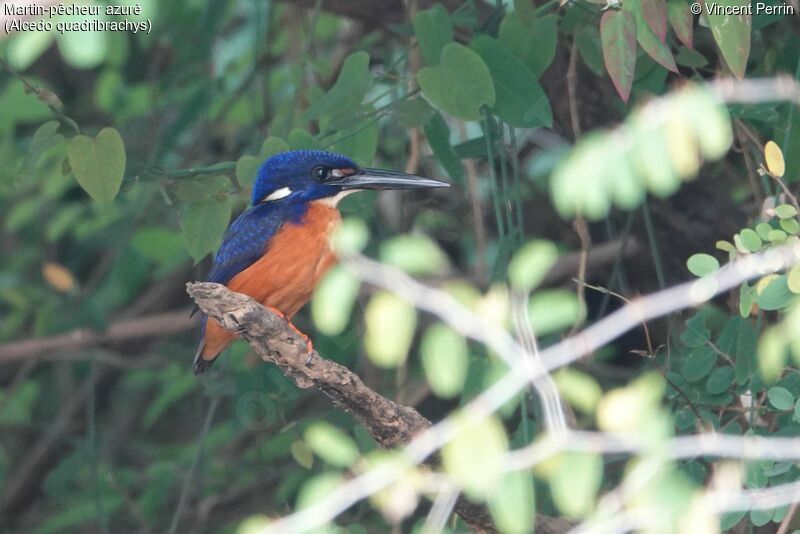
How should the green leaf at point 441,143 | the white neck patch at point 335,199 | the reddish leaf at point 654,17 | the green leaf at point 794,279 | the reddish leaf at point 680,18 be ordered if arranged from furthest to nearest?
1. the white neck patch at point 335,199
2. the green leaf at point 441,143
3. the reddish leaf at point 680,18
4. the reddish leaf at point 654,17
5. the green leaf at point 794,279

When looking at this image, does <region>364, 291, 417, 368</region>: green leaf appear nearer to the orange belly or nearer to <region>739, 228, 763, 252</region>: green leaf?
<region>739, 228, 763, 252</region>: green leaf

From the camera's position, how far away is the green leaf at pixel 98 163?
2797 millimetres

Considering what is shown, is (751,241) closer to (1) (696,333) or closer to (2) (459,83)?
(1) (696,333)

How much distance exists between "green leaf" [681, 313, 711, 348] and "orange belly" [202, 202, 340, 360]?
1012 mm

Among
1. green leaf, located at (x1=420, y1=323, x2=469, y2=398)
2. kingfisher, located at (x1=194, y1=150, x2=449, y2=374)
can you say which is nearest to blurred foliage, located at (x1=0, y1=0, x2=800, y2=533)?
green leaf, located at (x1=420, y1=323, x2=469, y2=398)

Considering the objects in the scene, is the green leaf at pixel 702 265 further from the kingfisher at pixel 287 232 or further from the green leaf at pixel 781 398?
the kingfisher at pixel 287 232

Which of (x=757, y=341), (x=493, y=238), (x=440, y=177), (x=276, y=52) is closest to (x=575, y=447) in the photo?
(x=757, y=341)

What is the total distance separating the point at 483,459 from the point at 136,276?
3.92m

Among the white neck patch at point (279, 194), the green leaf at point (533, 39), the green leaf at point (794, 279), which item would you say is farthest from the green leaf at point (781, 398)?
the white neck patch at point (279, 194)

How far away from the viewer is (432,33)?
9.66ft

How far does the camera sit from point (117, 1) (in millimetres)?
1723

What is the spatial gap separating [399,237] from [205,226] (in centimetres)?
96

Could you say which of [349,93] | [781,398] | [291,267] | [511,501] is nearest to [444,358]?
[511,501]

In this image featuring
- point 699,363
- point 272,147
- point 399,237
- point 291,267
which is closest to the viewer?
point 399,237
